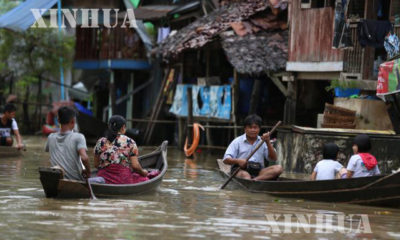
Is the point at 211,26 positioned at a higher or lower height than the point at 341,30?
higher

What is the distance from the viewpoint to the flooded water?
739 cm

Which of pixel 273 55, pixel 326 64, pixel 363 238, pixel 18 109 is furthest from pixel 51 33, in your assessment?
pixel 363 238

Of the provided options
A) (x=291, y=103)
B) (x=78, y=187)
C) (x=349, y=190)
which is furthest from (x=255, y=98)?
(x=78, y=187)

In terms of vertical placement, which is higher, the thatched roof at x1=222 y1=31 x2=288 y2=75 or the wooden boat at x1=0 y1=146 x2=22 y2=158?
the thatched roof at x1=222 y1=31 x2=288 y2=75

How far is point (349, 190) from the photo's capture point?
31.4ft

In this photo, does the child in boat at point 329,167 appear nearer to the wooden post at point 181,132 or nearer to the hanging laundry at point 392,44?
the hanging laundry at point 392,44

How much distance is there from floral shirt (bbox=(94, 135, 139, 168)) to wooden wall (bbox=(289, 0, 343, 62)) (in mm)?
7302

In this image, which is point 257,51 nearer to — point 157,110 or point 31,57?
point 157,110

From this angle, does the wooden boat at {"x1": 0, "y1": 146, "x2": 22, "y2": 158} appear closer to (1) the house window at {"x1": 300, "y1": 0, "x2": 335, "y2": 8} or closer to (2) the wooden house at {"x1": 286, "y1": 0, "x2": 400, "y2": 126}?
(2) the wooden house at {"x1": 286, "y1": 0, "x2": 400, "y2": 126}

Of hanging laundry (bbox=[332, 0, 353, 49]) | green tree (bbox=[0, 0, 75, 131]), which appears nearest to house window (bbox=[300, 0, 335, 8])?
hanging laundry (bbox=[332, 0, 353, 49])

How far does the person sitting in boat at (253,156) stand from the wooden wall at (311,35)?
5.31 metres

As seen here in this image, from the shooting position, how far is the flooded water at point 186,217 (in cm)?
739

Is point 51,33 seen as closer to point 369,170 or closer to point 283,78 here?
point 283,78

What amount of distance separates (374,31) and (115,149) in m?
6.89
